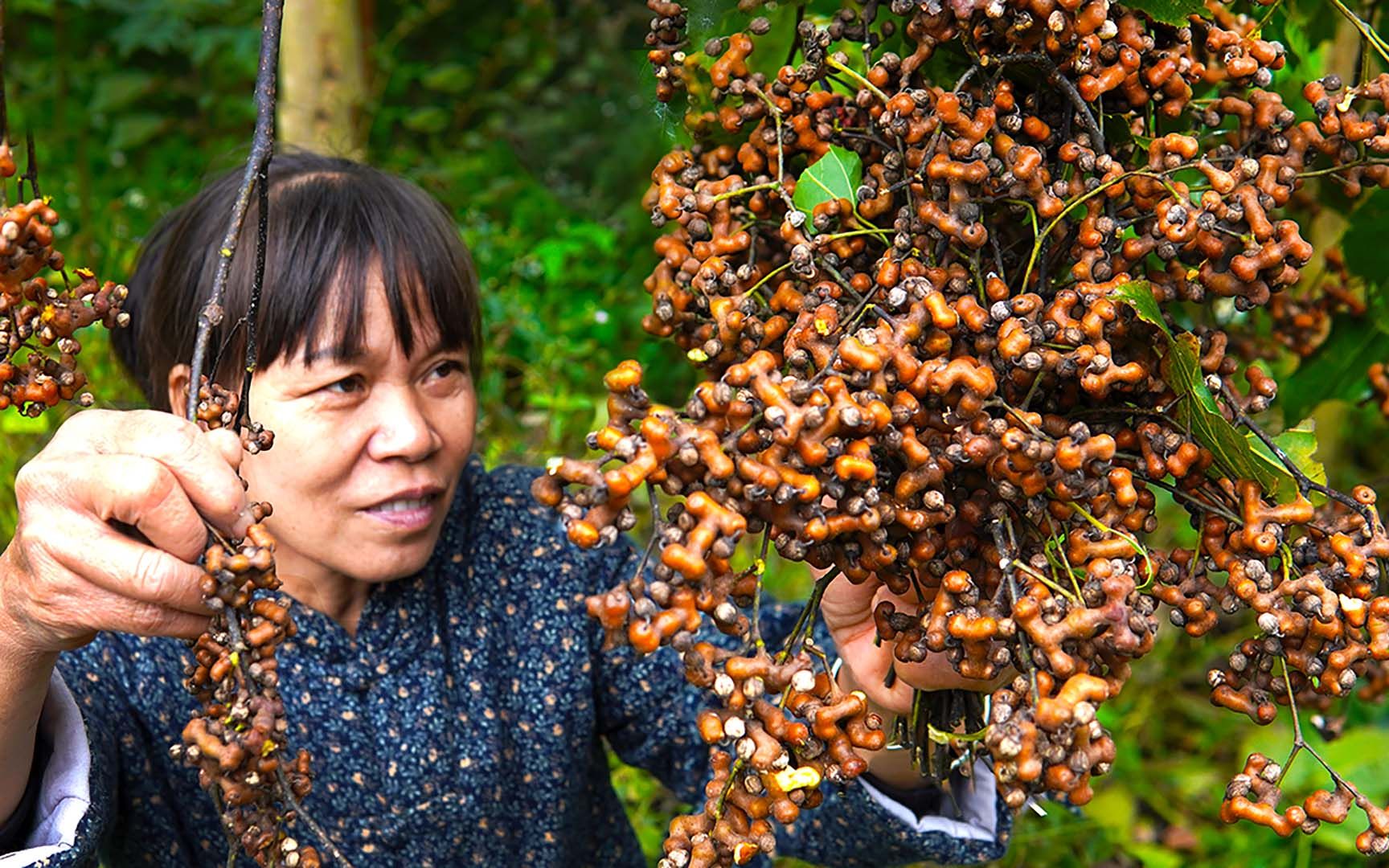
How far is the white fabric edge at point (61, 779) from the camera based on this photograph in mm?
1141

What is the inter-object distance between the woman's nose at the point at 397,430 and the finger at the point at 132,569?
0.47 meters

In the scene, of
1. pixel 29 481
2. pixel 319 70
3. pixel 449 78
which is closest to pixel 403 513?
pixel 29 481

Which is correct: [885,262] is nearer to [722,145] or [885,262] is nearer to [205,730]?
[722,145]

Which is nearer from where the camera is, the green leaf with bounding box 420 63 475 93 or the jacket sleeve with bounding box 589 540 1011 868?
the jacket sleeve with bounding box 589 540 1011 868

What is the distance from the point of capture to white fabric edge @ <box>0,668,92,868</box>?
1141 mm

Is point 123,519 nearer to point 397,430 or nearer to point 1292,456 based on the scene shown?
point 397,430

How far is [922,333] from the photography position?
0.74 metres

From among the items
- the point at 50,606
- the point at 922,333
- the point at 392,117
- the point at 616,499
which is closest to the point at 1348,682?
the point at 922,333

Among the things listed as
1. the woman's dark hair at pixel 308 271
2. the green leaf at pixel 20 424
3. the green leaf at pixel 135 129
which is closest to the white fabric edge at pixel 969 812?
the woman's dark hair at pixel 308 271

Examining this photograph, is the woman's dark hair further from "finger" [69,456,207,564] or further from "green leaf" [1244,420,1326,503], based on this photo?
"green leaf" [1244,420,1326,503]

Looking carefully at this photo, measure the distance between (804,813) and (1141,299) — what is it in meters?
0.99

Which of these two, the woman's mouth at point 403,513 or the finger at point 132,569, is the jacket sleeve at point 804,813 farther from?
the finger at point 132,569

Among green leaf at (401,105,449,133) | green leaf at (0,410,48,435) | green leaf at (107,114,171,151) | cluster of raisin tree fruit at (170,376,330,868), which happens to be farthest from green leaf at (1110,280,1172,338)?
green leaf at (107,114,171,151)

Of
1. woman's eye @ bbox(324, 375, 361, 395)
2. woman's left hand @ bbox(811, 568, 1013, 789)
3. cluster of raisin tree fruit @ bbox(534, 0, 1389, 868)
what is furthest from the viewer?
woman's eye @ bbox(324, 375, 361, 395)
